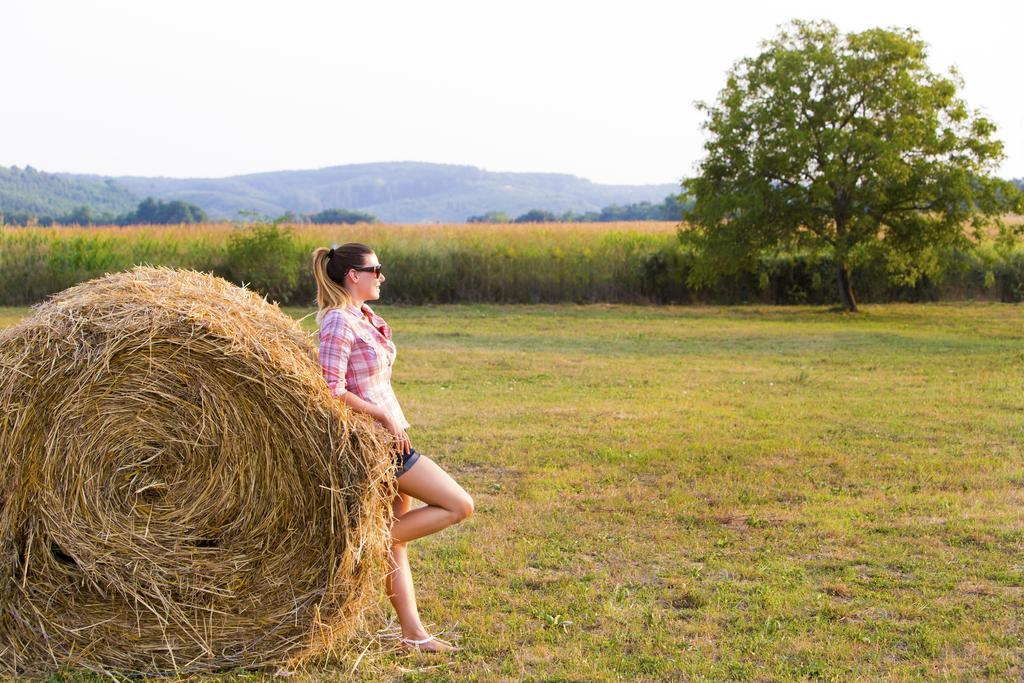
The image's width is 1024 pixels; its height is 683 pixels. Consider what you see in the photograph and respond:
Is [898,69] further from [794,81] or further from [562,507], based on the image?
[562,507]

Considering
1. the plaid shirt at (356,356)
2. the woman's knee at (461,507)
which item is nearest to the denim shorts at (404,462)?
the plaid shirt at (356,356)

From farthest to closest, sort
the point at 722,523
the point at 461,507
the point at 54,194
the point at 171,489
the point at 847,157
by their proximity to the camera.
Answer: the point at 54,194, the point at 847,157, the point at 722,523, the point at 461,507, the point at 171,489

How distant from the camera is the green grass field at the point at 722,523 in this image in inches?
189

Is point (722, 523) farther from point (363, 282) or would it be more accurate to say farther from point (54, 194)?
point (54, 194)

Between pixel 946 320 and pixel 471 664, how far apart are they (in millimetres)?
21780

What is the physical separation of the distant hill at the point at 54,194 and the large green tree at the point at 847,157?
9390cm

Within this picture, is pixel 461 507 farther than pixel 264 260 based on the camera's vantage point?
No

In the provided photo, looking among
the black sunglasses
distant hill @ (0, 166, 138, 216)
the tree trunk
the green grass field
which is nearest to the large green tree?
the tree trunk

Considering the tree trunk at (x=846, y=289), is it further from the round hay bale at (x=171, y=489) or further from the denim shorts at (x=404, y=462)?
the round hay bale at (x=171, y=489)

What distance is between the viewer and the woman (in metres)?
4.59

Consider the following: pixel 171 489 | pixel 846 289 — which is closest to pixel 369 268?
pixel 171 489

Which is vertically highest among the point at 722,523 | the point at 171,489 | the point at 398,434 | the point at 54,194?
the point at 54,194

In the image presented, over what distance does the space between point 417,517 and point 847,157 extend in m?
23.0

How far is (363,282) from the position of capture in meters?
4.75
